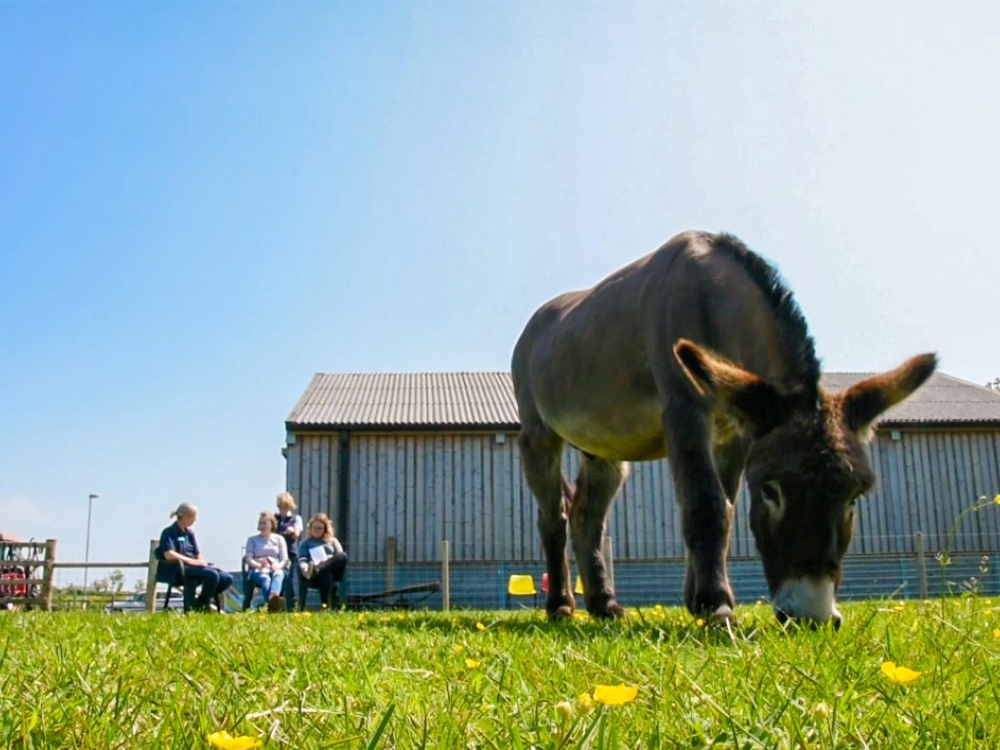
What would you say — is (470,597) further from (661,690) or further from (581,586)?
(661,690)

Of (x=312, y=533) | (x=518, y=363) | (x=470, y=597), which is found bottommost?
(x=470, y=597)

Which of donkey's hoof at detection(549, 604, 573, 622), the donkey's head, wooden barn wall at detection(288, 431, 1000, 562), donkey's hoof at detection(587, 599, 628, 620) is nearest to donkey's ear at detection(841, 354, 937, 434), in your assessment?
the donkey's head

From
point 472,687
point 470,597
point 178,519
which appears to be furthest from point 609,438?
point 470,597

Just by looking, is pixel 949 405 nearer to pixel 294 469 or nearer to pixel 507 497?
pixel 507 497

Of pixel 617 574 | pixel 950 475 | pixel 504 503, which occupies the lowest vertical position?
pixel 617 574

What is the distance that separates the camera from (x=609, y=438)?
271 inches

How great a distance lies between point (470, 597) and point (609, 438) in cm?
1660

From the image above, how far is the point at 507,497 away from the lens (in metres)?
23.9

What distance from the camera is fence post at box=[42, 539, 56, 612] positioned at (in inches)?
696

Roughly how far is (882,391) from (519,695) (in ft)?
10.6

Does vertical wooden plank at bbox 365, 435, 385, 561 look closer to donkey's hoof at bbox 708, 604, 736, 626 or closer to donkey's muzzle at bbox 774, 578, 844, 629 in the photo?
donkey's hoof at bbox 708, 604, 736, 626

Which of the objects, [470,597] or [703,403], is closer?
[703,403]

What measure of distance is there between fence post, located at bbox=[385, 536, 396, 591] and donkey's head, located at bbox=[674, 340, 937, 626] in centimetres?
1905

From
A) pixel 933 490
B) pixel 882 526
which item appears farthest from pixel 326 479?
pixel 933 490
